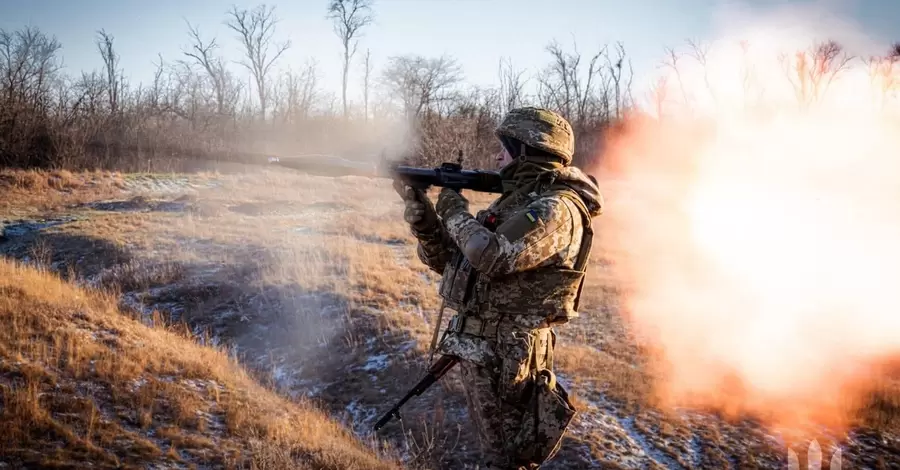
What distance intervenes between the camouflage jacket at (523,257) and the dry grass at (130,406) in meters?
1.93

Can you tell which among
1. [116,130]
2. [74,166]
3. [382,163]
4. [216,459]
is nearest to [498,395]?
[382,163]

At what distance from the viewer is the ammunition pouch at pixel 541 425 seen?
2.98 meters

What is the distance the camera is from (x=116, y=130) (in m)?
23.2

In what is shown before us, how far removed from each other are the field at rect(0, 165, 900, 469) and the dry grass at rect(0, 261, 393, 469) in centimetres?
2

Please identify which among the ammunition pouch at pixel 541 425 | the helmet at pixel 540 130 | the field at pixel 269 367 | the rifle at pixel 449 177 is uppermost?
the helmet at pixel 540 130

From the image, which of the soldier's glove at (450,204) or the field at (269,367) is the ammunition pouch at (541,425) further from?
the field at (269,367)

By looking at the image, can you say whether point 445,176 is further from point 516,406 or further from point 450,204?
point 516,406

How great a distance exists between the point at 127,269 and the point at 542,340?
9.16 m

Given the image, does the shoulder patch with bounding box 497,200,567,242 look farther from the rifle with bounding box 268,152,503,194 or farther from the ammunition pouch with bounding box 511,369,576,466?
the ammunition pouch with bounding box 511,369,576,466

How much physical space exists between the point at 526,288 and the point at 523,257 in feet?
1.03

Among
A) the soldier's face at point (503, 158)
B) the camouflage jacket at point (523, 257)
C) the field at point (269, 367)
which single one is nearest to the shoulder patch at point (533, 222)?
the camouflage jacket at point (523, 257)

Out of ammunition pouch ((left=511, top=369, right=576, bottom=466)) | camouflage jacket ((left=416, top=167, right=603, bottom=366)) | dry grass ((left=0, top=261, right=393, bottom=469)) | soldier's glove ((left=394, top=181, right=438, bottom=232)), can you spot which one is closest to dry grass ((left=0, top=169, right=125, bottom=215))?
dry grass ((left=0, top=261, right=393, bottom=469))

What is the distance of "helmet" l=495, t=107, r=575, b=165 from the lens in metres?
3.04

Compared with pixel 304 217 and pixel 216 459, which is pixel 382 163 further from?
pixel 304 217
